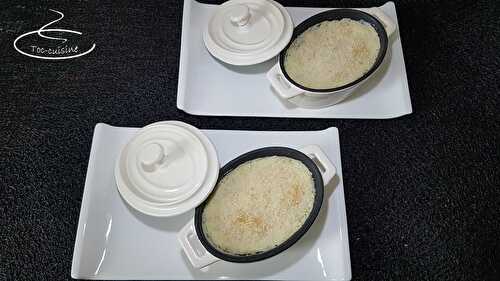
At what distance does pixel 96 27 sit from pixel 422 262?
68cm

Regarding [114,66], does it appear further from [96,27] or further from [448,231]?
[448,231]

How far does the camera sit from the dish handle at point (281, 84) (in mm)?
748

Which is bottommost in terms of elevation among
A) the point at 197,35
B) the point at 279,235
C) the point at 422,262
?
the point at 422,262

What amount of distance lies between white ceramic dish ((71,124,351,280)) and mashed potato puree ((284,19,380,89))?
14cm

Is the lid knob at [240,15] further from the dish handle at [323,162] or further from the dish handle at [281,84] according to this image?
the dish handle at [323,162]

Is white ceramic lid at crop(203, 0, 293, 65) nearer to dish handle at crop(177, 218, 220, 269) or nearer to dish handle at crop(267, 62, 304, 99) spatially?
dish handle at crop(267, 62, 304, 99)

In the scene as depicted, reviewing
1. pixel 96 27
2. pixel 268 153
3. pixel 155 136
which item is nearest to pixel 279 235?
pixel 268 153

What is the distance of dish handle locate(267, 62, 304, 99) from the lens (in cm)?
75

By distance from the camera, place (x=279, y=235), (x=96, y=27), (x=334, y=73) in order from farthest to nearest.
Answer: (x=96, y=27), (x=334, y=73), (x=279, y=235)

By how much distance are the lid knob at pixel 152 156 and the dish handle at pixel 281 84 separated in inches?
8.2

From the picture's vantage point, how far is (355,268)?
723 millimetres

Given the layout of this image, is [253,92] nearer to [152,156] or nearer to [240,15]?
[240,15]

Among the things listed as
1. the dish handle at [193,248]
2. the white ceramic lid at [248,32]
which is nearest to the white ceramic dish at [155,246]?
the dish handle at [193,248]

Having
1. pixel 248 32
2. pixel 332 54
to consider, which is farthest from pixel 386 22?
pixel 248 32
